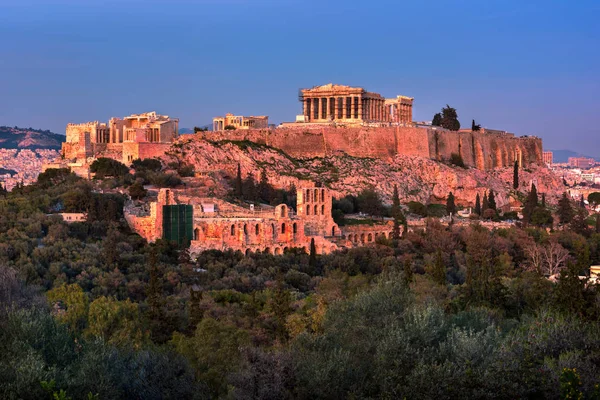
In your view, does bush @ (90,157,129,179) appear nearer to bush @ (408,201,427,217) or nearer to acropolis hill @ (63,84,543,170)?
acropolis hill @ (63,84,543,170)

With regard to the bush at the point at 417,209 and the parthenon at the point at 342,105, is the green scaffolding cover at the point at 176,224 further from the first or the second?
the parthenon at the point at 342,105

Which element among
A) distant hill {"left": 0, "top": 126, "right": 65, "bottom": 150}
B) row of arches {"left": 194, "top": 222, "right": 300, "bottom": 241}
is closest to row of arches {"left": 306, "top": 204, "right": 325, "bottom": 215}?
row of arches {"left": 194, "top": 222, "right": 300, "bottom": 241}

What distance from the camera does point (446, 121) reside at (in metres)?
82.1

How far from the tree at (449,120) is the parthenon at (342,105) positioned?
487cm

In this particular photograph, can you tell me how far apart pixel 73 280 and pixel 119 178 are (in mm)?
17548

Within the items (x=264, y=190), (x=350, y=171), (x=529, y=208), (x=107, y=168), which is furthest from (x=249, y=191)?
(x=529, y=208)

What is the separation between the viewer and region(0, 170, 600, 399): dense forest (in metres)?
18.5

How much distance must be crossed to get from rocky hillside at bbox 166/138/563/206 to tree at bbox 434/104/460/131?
799 centimetres

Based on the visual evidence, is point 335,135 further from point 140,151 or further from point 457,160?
point 140,151

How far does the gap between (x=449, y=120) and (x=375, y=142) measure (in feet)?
45.3

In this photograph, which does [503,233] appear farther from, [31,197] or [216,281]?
[31,197]

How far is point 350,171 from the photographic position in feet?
216

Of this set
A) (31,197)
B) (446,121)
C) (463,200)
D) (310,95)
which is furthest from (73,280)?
(446,121)

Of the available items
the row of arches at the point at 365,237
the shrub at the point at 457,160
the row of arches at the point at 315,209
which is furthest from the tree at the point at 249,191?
the shrub at the point at 457,160
